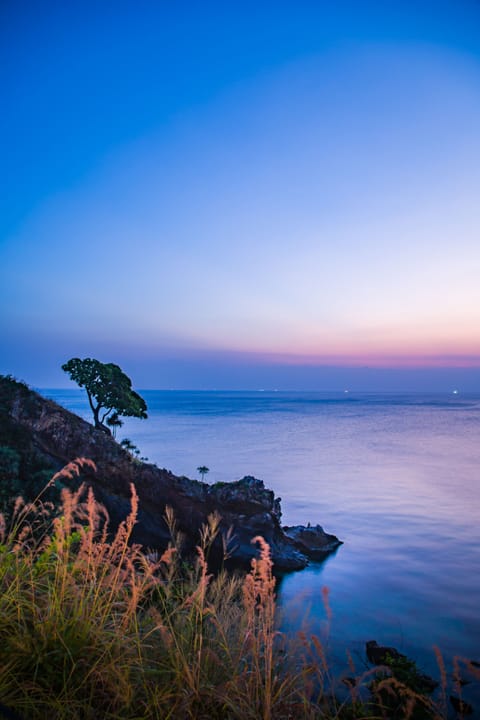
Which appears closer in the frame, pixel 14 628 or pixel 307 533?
pixel 14 628

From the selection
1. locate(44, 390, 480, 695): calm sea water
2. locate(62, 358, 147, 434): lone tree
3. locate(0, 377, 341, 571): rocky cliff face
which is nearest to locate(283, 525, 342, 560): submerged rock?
locate(44, 390, 480, 695): calm sea water

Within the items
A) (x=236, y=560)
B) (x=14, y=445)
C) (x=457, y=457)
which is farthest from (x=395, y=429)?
(x=14, y=445)

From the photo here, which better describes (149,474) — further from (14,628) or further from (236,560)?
(14,628)

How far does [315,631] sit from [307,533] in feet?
32.2

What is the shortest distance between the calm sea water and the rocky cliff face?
2.84 m

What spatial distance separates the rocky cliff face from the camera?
632 inches

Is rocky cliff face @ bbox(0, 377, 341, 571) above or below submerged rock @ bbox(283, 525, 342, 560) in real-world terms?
above

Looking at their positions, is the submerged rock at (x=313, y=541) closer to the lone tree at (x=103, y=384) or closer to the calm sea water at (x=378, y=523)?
the calm sea water at (x=378, y=523)

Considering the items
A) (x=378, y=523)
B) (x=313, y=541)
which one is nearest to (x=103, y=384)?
(x=313, y=541)

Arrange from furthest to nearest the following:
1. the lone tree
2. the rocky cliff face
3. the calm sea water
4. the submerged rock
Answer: the lone tree < the submerged rock < the calm sea water < the rocky cliff face

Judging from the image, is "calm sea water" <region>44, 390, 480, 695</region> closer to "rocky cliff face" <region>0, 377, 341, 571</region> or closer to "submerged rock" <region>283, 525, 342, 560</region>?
"submerged rock" <region>283, 525, 342, 560</region>

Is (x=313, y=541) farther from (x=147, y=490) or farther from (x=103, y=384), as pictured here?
(x=103, y=384)

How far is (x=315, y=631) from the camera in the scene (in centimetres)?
1569

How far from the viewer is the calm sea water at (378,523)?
638 inches
